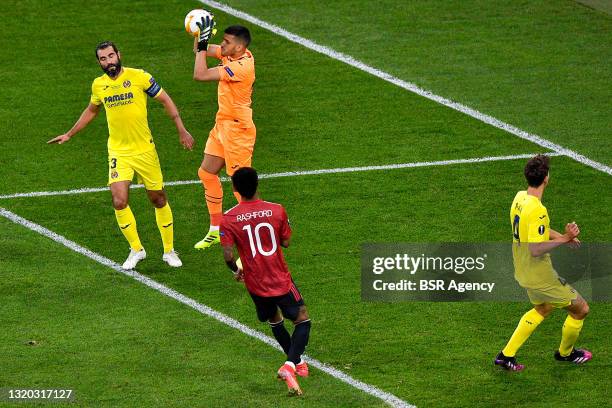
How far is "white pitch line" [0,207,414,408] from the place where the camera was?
12578mm

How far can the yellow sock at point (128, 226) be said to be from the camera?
15.2 meters

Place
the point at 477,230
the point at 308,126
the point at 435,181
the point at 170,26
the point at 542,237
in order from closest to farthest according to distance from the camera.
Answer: the point at 542,237 < the point at 477,230 < the point at 435,181 < the point at 308,126 < the point at 170,26

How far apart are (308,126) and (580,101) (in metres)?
3.76

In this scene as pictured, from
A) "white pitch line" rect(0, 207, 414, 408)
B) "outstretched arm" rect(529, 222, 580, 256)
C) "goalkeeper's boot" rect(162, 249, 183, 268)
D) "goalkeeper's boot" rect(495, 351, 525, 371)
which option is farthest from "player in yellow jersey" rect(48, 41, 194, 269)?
"outstretched arm" rect(529, 222, 580, 256)

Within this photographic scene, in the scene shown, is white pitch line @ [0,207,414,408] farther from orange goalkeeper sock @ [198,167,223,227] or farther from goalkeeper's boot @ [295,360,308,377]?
orange goalkeeper sock @ [198,167,223,227]

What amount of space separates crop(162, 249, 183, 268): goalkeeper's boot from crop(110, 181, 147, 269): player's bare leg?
250 mm

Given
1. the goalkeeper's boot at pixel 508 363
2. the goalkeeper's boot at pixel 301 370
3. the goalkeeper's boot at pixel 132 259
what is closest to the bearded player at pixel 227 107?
the goalkeeper's boot at pixel 132 259

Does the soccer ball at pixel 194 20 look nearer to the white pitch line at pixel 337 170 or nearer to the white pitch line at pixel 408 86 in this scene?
the white pitch line at pixel 337 170

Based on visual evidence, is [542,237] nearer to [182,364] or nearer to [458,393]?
[458,393]

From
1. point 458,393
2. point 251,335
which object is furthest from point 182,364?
point 458,393

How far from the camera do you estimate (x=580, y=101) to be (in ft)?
65.7

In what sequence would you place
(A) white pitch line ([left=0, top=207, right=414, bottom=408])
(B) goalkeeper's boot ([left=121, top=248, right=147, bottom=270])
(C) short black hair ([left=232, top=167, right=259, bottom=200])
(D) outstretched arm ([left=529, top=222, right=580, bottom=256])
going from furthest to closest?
1. (B) goalkeeper's boot ([left=121, top=248, right=147, bottom=270])
2. (A) white pitch line ([left=0, top=207, right=414, bottom=408])
3. (C) short black hair ([left=232, top=167, right=259, bottom=200])
4. (D) outstretched arm ([left=529, top=222, right=580, bottom=256])

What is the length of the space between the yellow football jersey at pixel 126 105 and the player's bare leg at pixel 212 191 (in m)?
0.76

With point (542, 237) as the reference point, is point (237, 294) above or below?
below
